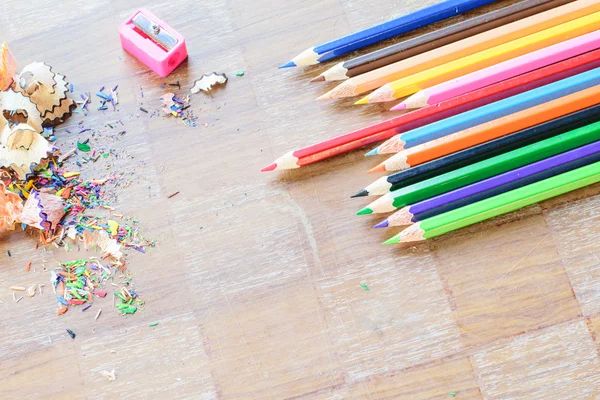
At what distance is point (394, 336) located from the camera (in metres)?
0.89

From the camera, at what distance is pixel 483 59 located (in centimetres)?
95

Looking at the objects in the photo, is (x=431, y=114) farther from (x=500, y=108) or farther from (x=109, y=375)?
(x=109, y=375)

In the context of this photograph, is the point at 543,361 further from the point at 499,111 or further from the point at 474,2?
the point at 474,2

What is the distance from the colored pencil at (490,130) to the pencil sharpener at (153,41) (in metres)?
0.30

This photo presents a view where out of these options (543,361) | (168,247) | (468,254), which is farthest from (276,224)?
(543,361)

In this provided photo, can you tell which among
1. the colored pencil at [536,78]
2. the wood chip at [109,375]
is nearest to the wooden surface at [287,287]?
the wood chip at [109,375]

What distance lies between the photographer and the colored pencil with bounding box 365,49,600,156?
37.1 inches

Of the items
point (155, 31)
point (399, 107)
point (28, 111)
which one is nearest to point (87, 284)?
point (28, 111)

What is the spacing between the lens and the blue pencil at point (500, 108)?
3.02 ft

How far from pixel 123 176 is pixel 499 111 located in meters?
0.49

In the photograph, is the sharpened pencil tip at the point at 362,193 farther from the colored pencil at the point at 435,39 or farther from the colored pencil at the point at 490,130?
the colored pencil at the point at 435,39

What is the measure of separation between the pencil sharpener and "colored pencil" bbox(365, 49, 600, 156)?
13.2 inches

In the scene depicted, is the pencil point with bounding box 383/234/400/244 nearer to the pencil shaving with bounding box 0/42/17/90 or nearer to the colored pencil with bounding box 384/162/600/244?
the colored pencil with bounding box 384/162/600/244

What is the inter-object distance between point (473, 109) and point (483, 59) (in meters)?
0.07
